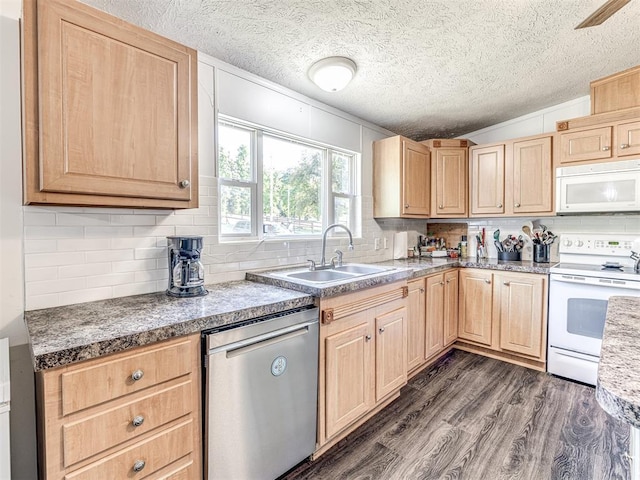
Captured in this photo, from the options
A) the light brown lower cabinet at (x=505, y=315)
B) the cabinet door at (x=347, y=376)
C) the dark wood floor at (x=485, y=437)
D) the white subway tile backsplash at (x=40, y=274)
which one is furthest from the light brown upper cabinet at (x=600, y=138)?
the white subway tile backsplash at (x=40, y=274)

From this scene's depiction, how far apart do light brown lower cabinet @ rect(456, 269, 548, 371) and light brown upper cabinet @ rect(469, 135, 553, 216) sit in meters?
0.71

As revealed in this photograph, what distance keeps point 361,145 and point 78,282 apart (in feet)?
8.28

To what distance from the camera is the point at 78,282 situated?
1.52 metres

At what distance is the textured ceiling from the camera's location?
1618mm

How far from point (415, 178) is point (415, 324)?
149 cm

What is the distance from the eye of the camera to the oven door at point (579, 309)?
2424 millimetres

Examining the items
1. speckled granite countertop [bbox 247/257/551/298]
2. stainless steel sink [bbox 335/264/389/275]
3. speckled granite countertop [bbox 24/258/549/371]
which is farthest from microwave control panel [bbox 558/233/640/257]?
speckled granite countertop [bbox 24/258/549/371]

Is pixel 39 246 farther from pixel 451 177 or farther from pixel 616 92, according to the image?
pixel 616 92

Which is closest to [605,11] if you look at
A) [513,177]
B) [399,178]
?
[399,178]

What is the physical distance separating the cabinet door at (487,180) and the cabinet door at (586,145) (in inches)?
21.3

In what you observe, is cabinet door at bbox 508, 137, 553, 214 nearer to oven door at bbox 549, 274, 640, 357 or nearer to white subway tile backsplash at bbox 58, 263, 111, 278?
oven door at bbox 549, 274, 640, 357

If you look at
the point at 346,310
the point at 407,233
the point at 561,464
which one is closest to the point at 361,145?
the point at 407,233

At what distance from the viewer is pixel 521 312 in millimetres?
2824

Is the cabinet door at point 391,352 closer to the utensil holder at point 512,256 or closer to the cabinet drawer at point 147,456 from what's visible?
the cabinet drawer at point 147,456
